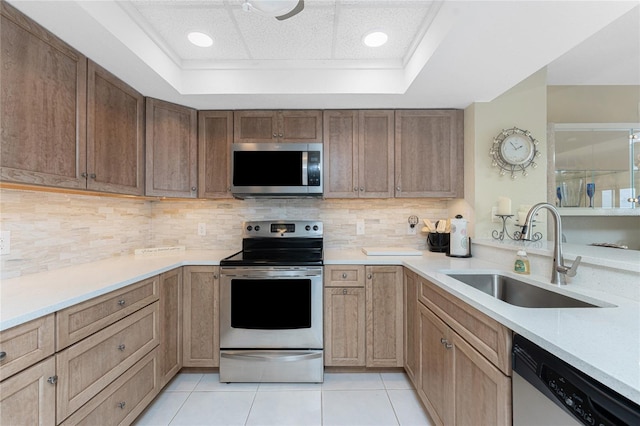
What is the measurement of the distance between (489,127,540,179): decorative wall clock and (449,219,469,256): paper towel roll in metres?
0.55

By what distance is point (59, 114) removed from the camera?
4.75 ft

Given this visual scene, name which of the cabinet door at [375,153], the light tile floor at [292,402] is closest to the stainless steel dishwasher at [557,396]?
the light tile floor at [292,402]

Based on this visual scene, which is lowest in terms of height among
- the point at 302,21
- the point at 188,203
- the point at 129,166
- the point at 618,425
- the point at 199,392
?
the point at 199,392

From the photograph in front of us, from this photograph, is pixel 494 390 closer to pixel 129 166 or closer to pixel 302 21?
pixel 302 21

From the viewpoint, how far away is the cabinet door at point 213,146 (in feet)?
7.80

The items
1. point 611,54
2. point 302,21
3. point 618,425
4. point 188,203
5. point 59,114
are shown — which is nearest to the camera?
point 618,425

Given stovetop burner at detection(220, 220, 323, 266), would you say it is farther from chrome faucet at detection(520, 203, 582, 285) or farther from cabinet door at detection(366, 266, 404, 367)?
chrome faucet at detection(520, 203, 582, 285)

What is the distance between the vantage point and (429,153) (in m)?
2.38

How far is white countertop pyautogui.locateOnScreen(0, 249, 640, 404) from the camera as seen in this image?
2.12ft

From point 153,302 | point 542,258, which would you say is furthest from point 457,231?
point 153,302

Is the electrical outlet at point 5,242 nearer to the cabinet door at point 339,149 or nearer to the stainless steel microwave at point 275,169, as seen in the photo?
the stainless steel microwave at point 275,169

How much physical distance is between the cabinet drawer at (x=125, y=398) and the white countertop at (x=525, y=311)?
1.63 ft

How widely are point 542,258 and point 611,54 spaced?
1.91 metres

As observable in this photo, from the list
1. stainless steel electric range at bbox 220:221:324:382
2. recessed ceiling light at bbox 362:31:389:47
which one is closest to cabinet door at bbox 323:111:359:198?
recessed ceiling light at bbox 362:31:389:47
